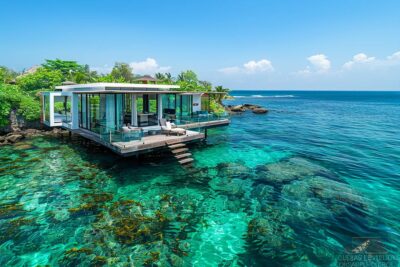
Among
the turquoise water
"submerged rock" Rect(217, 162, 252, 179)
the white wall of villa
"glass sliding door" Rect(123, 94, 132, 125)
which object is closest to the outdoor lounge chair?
the white wall of villa

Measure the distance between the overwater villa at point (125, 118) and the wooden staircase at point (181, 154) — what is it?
0.13 metres

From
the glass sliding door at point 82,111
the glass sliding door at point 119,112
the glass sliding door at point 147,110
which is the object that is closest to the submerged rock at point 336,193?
the glass sliding door at point 147,110

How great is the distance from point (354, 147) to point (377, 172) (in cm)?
693

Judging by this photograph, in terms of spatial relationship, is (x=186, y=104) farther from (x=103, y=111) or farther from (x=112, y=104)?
(x=103, y=111)

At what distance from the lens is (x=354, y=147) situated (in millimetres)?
21047

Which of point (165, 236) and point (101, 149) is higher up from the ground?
point (101, 149)

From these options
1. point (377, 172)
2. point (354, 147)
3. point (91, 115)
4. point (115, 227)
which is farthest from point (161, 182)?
point (354, 147)

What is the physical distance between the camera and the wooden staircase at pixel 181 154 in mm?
14430

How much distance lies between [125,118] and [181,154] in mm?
5732

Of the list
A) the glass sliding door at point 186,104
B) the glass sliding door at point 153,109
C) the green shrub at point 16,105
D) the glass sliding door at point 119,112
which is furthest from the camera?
the glass sliding door at point 186,104

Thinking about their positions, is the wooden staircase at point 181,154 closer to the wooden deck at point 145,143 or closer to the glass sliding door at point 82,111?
the wooden deck at point 145,143

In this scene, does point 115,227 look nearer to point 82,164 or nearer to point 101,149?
point 82,164

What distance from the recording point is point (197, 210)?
9.69 meters

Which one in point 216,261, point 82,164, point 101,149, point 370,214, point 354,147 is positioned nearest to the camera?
point 216,261
